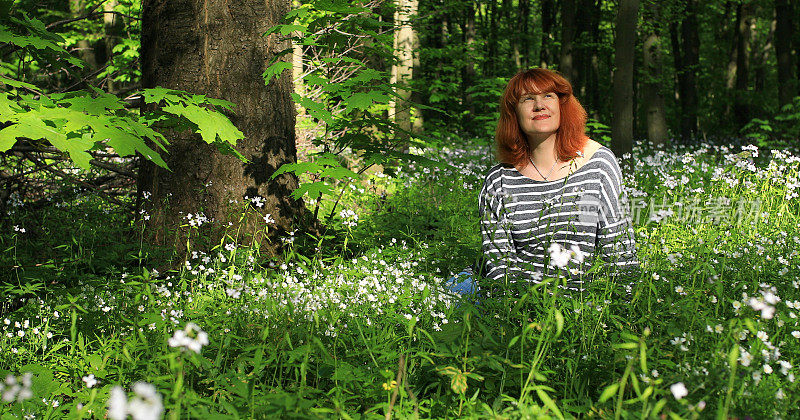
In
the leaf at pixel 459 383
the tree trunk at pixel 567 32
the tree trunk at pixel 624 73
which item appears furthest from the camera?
the tree trunk at pixel 567 32

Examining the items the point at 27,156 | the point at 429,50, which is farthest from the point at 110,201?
the point at 429,50

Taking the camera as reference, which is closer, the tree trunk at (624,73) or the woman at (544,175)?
the woman at (544,175)

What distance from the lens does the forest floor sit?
1.81 m

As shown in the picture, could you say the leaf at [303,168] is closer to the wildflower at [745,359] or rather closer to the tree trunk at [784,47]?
the wildflower at [745,359]

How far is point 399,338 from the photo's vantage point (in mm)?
2504

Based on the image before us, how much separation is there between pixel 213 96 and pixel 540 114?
2.48 metres

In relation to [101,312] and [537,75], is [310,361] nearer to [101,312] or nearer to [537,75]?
[101,312]

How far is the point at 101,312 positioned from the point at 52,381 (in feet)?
2.20

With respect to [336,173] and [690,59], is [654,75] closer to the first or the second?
[690,59]

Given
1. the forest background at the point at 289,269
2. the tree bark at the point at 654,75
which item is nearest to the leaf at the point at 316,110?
the forest background at the point at 289,269

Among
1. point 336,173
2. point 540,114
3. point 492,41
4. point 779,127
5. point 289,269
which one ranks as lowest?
point 289,269

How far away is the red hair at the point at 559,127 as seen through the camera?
379 cm

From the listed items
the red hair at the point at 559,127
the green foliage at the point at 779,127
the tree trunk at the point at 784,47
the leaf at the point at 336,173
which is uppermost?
the tree trunk at the point at 784,47

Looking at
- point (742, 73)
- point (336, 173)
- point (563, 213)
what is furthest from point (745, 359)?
point (742, 73)
